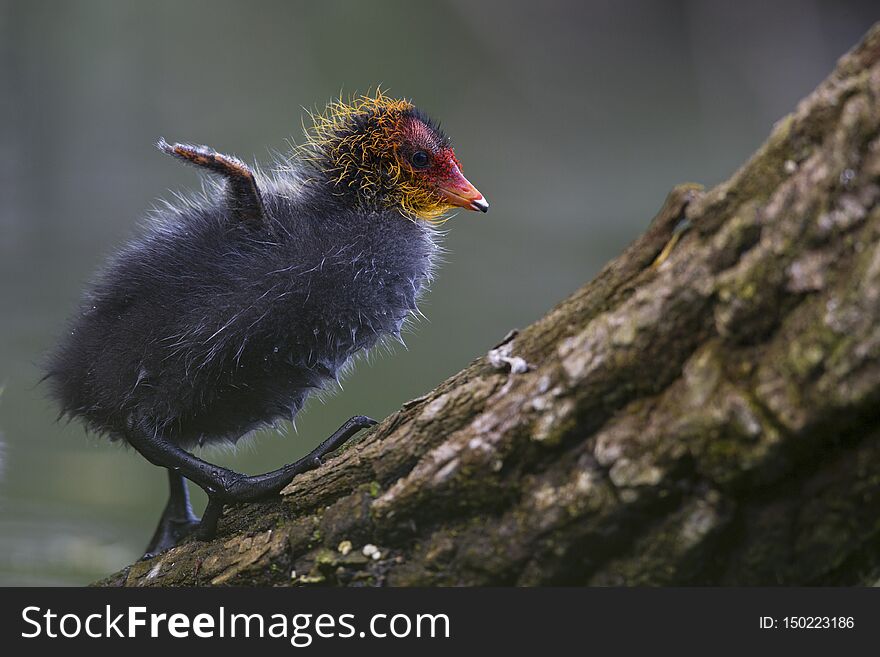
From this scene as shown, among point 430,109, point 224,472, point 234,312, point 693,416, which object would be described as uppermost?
point 430,109

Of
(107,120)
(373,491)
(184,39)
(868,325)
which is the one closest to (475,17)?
(184,39)

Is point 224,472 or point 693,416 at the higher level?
point 224,472

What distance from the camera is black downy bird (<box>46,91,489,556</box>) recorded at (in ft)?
3.96

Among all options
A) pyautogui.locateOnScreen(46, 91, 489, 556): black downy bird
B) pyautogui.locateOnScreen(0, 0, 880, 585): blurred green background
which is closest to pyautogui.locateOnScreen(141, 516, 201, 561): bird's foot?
pyautogui.locateOnScreen(46, 91, 489, 556): black downy bird

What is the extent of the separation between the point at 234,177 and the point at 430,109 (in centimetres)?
201

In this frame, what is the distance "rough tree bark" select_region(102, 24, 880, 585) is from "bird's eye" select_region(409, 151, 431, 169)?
0.49 metres

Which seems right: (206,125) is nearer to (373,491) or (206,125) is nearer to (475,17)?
(475,17)

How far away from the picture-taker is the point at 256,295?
1207 mm

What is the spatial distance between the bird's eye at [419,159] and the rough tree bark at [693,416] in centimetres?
49

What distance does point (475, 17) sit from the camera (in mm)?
3164

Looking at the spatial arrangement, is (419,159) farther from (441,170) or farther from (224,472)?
(224,472)

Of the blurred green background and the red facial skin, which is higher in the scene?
the blurred green background

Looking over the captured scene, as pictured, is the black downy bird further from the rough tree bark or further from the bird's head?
the rough tree bark

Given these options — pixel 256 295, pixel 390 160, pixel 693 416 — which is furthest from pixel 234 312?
pixel 693 416
